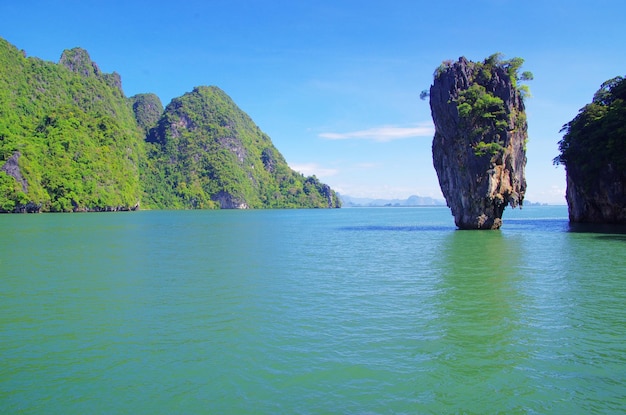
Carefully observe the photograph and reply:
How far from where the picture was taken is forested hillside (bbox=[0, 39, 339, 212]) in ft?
319

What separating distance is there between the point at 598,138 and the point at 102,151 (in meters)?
111

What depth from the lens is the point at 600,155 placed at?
139ft

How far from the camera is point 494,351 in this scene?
905 centimetres

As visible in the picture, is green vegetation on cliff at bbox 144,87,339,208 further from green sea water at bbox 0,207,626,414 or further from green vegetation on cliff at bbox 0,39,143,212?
green sea water at bbox 0,207,626,414

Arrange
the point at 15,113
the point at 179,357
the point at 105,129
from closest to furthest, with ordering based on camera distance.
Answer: the point at 179,357
the point at 15,113
the point at 105,129

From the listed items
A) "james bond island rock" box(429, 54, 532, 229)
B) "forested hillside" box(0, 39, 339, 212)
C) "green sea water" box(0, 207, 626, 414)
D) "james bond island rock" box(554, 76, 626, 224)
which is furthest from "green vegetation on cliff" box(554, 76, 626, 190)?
"forested hillside" box(0, 39, 339, 212)

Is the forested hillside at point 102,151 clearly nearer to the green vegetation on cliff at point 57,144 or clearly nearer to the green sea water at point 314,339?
the green vegetation on cliff at point 57,144

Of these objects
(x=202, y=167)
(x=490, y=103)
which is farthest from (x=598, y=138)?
(x=202, y=167)

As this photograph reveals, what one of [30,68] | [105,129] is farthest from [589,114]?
[30,68]

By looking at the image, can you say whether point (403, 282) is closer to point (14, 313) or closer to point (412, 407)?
point (412, 407)

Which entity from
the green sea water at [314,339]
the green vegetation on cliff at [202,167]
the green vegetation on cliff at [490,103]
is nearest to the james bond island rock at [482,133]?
the green vegetation on cliff at [490,103]

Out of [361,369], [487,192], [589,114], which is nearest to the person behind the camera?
[361,369]

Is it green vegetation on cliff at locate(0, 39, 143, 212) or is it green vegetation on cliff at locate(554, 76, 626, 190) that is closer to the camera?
green vegetation on cliff at locate(554, 76, 626, 190)

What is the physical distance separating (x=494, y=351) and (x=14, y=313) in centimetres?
1195
